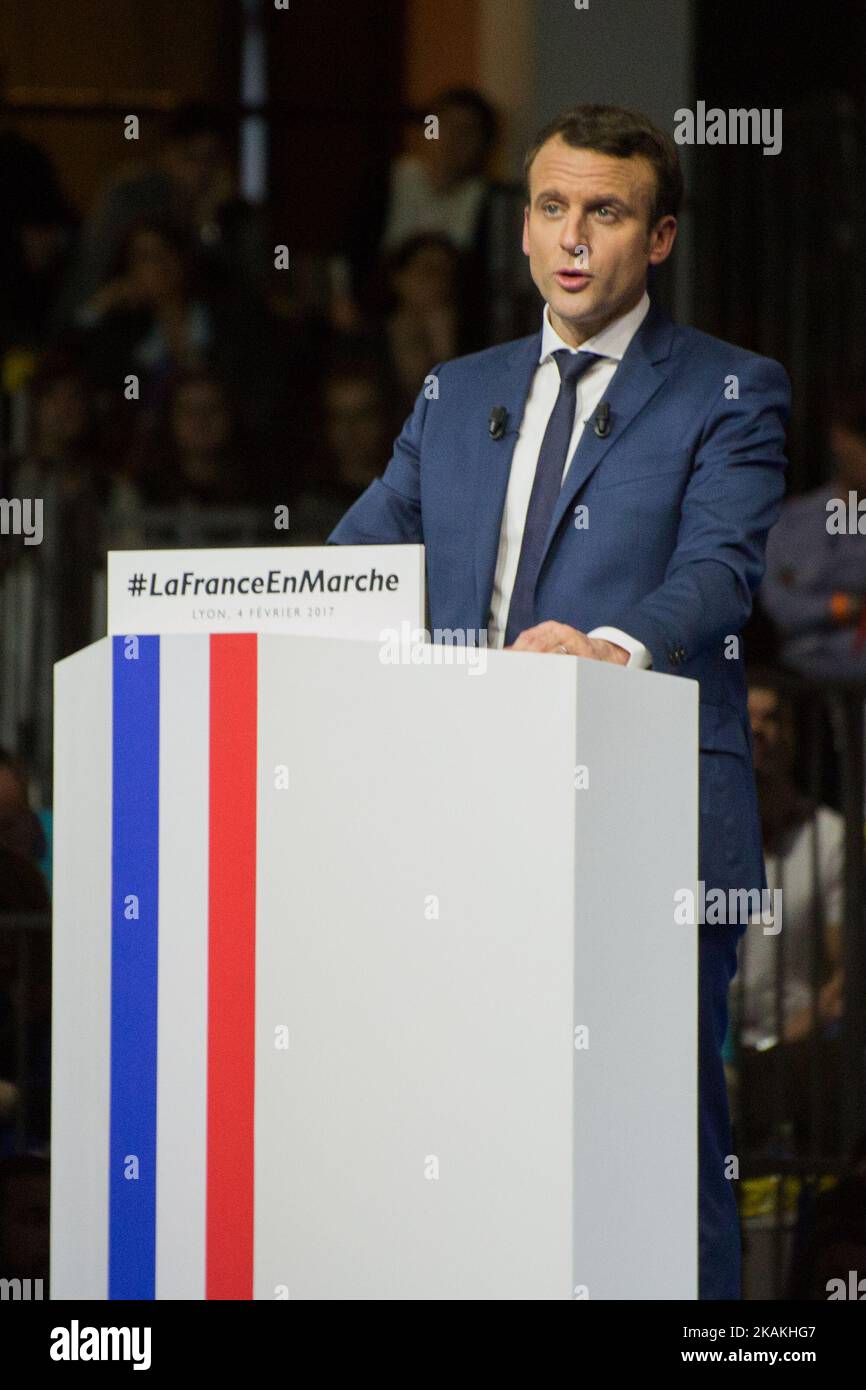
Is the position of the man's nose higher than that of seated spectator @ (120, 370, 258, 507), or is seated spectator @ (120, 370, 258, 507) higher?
seated spectator @ (120, 370, 258, 507)

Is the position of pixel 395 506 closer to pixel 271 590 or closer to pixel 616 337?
pixel 616 337

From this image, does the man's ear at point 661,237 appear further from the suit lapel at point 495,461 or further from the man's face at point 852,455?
the man's face at point 852,455

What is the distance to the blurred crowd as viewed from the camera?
221 inches

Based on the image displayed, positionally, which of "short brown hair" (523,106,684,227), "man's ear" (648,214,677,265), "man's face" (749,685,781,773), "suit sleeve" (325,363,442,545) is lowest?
"man's face" (749,685,781,773)

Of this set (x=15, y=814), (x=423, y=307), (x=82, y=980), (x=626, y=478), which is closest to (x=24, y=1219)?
(x=15, y=814)

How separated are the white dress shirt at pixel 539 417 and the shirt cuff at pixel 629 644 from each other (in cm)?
34

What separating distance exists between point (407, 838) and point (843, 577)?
13.0 feet

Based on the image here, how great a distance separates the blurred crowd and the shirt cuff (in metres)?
1.77

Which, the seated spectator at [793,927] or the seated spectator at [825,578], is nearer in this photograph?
the seated spectator at [793,927]

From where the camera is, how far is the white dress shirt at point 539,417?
350cm

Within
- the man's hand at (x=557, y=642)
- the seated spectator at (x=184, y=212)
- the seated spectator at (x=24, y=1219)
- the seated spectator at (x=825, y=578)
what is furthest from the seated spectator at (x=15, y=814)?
the seated spectator at (x=184, y=212)

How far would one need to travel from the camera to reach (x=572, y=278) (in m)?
3.43

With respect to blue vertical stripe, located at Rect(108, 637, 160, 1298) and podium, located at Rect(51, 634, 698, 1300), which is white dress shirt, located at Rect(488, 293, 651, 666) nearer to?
podium, located at Rect(51, 634, 698, 1300)

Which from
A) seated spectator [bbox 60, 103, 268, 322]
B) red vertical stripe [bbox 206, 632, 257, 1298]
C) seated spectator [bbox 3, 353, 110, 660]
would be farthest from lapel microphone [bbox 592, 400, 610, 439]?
seated spectator [bbox 60, 103, 268, 322]
